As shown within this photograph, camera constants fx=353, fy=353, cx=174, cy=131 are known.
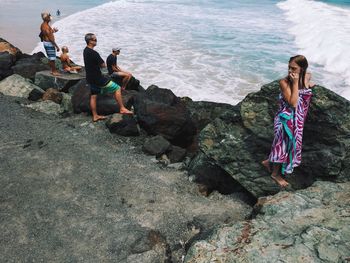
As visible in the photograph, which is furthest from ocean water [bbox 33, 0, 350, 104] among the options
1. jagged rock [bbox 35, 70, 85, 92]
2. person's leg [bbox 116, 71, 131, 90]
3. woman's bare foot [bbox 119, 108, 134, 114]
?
woman's bare foot [bbox 119, 108, 134, 114]

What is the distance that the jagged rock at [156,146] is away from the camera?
6961 mm

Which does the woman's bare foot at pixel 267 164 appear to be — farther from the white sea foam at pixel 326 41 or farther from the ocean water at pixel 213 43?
the white sea foam at pixel 326 41

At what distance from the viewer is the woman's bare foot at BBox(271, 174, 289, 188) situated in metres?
5.31

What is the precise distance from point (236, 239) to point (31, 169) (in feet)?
13.2

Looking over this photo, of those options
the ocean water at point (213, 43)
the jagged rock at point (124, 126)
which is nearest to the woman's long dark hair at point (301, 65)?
the jagged rock at point (124, 126)

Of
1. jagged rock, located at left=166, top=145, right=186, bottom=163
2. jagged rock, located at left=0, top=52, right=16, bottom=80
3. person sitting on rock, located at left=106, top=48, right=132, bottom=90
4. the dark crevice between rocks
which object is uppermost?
person sitting on rock, located at left=106, top=48, right=132, bottom=90

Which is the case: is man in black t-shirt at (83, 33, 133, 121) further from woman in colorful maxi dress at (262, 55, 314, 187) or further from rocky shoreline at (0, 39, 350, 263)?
woman in colorful maxi dress at (262, 55, 314, 187)


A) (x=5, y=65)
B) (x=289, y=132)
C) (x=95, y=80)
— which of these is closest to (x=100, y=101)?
(x=95, y=80)

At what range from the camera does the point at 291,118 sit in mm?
4777

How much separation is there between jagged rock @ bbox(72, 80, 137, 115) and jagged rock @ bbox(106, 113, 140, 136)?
0.63 metres

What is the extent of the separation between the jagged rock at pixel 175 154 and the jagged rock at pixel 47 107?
3254mm

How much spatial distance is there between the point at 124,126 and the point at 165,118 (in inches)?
35.4

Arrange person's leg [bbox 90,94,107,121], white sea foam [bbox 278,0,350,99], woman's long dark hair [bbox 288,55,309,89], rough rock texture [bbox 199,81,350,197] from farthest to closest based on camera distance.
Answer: white sea foam [bbox 278,0,350,99]
person's leg [bbox 90,94,107,121]
rough rock texture [bbox 199,81,350,197]
woman's long dark hair [bbox 288,55,309,89]

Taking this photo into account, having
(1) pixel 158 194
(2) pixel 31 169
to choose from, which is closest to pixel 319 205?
(1) pixel 158 194
